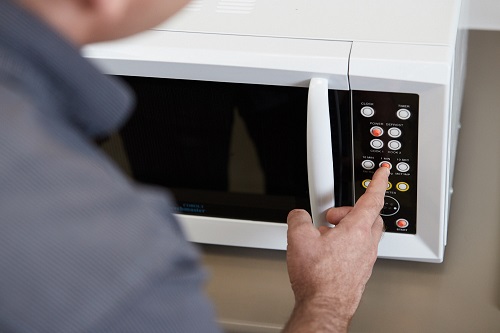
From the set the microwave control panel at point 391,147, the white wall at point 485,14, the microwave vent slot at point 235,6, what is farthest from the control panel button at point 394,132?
the white wall at point 485,14

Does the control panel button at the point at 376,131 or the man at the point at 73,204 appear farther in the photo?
the control panel button at the point at 376,131

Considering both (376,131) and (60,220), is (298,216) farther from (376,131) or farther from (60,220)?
(60,220)

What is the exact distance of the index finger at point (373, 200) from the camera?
0.98 metres

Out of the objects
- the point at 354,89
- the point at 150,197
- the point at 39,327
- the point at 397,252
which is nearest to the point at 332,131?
the point at 354,89

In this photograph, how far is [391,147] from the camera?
0.98 meters

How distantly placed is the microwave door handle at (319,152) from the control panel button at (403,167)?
80 mm

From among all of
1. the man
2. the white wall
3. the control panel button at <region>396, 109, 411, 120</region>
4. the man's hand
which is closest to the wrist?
the man's hand

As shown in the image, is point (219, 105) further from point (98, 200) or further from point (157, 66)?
point (98, 200)

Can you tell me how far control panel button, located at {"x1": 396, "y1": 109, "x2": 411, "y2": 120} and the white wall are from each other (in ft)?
1.80

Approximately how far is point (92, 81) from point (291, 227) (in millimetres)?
519

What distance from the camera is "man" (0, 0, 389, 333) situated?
46 centimetres

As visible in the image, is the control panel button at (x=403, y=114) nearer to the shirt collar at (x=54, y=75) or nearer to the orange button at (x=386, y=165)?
the orange button at (x=386, y=165)

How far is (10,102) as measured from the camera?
468mm

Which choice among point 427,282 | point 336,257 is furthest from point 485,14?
point 336,257
